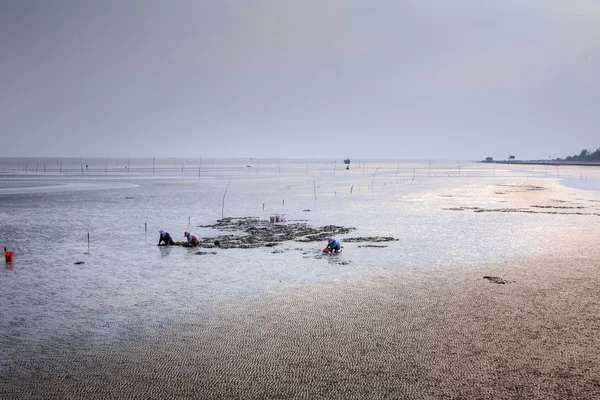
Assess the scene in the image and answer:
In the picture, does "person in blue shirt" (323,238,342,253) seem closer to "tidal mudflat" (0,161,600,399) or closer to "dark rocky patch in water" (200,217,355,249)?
"tidal mudflat" (0,161,600,399)

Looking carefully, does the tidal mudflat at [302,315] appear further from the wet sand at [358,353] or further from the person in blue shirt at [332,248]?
the person in blue shirt at [332,248]

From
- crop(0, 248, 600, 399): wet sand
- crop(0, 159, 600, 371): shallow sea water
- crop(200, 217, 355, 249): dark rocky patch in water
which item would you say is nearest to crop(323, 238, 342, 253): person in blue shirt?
crop(0, 159, 600, 371): shallow sea water

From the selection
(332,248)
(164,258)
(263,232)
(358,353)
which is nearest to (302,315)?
(358,353)

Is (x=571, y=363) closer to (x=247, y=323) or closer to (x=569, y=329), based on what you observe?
(x=569, y=329)

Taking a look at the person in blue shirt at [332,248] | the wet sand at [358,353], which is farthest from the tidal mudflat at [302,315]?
the person in blue shirt at [332,248]

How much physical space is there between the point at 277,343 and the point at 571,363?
5.78 m

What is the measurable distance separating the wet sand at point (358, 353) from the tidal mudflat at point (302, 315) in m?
0.04

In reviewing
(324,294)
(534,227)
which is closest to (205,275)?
(324,294)

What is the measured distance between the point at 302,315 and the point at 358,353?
2757 millimetres

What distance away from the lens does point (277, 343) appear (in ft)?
34.3

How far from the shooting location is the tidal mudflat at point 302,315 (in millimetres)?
8711

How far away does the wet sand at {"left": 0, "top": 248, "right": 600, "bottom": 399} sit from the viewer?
842cm

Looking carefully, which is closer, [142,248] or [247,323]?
[247,323]

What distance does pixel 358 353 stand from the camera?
988 centimetres
